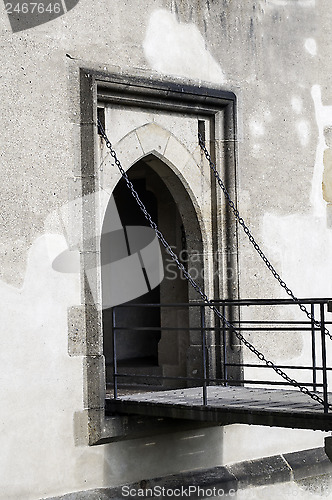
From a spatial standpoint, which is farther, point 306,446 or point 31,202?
point 306,446

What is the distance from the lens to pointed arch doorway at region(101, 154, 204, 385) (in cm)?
793

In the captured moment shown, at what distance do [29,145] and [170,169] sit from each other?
4.71 ft

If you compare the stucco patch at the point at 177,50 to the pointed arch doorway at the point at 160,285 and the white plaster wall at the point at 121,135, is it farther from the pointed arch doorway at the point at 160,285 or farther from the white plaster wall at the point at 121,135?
the pointed arch doorway at the point at 160,285

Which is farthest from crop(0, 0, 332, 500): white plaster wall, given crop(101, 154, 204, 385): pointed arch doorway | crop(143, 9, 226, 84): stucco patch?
crop(101, 154, 204, 385): pointed arch doorway

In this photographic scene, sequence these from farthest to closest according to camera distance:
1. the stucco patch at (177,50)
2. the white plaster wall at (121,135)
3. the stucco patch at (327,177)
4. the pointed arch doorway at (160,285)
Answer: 1. the stucco patch at (327,177)
2. the pointed arch doorway at (160,285)
3. the stucco patch at (177,50)
4. the white plaster wall at (121,135)

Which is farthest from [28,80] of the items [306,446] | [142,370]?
[306,446]

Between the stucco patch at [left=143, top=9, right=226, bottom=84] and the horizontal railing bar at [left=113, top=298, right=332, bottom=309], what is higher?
the stucco patch at [left=143, top=9, right=226, bottom=84]

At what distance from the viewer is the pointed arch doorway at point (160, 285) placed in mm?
7926

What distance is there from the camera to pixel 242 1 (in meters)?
8.20

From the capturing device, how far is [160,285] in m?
8.77

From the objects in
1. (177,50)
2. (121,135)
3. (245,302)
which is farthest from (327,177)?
(121,135)

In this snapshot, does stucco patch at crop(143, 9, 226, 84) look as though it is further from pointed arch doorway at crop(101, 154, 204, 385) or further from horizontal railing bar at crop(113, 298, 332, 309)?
horizontal railing bar at crop(113, 298, 332, 309)

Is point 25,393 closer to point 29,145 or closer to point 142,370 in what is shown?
point 29,145

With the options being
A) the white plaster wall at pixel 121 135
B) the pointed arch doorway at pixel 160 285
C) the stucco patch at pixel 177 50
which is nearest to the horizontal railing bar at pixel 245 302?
the pointed arch doorway at pixel 160 285
